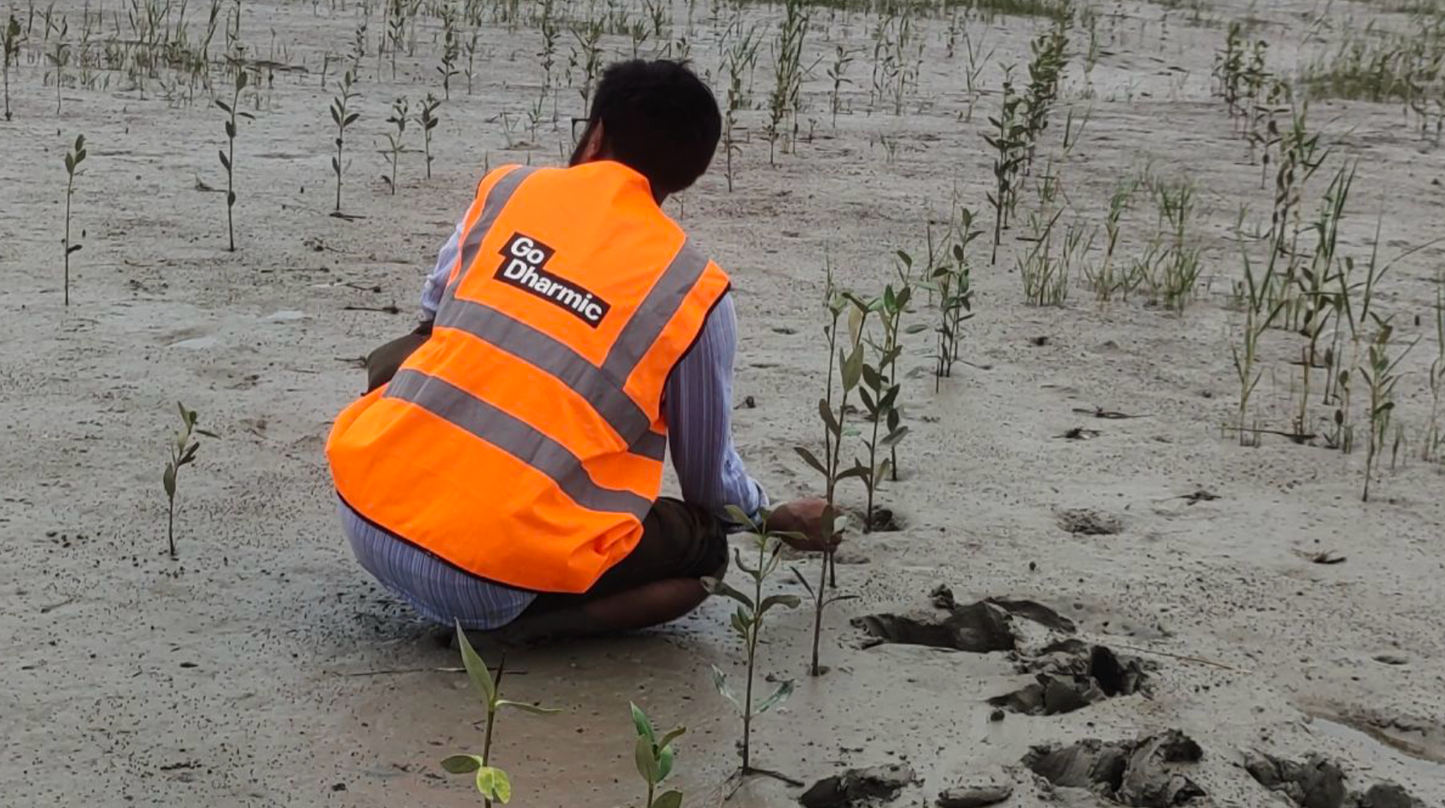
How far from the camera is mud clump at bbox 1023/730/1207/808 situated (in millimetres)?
3084

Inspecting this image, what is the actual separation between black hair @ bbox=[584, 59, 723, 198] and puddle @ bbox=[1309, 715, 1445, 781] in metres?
1.73

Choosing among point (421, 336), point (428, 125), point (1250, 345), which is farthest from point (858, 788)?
point (428, 125)

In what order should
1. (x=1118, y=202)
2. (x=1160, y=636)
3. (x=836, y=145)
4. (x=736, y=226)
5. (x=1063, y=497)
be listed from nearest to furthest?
(x=1160, y=636), (x=1063, y=497), (x=1118, y=202), (x=736, y=226), (x=836, y=145)

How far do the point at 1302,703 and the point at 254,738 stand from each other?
205 centimetres

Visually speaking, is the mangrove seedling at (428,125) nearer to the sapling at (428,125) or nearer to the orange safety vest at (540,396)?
the sapling at (428,125)

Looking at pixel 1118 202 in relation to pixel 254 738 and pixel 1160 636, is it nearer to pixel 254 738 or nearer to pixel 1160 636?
pixel 1160 636

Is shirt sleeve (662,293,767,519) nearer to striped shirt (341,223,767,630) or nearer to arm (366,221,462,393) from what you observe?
striped shirt (341,223,767,630)

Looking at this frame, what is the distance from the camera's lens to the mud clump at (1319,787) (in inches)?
123

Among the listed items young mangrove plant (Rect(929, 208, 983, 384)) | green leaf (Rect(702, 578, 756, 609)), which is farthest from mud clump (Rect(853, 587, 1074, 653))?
young mangrove plant (Rect(929, 208, 983, 384))

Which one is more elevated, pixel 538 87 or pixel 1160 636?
pixel 538 87

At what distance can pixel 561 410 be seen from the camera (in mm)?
3377

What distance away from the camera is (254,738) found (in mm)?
3162

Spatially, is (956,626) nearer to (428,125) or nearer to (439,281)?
(439,281)

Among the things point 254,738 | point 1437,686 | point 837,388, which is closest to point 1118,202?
point 837,388
